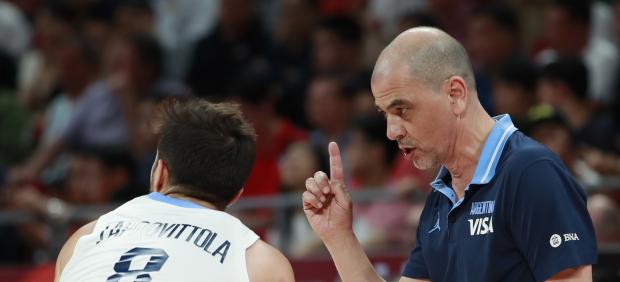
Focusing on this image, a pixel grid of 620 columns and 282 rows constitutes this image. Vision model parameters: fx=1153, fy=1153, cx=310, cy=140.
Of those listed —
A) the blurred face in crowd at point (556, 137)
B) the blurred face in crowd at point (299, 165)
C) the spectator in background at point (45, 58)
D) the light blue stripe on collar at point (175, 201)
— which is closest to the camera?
the light blue stripe on collar at point (175, 201)

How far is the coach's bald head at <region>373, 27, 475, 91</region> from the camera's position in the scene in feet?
12.4

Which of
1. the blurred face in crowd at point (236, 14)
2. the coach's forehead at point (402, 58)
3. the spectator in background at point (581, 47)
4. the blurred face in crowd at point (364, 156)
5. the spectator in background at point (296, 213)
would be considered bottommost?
the spectator in background at point (296, 213)

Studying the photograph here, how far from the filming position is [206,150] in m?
4.02

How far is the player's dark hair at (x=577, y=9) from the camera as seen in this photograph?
8477mm

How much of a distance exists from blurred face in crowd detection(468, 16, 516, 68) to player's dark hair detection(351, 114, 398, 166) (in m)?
1.27

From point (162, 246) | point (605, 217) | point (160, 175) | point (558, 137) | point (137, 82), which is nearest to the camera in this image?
point (162, 246)

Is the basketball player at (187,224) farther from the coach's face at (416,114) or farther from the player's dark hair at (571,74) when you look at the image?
the player's dark hair at (571,74)

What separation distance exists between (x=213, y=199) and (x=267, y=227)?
366cm

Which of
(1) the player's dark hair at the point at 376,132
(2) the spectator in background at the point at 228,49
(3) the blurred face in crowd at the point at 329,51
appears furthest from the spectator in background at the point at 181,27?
(1) the player's dark hair at the point at 376,132

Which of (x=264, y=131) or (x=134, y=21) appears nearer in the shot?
(x=264, y=131)

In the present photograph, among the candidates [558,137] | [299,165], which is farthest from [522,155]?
[299,165]

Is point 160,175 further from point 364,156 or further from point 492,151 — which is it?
point 364,156

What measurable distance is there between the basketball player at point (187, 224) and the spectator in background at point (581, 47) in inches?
191

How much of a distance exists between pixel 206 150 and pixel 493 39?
5093 millimetres
